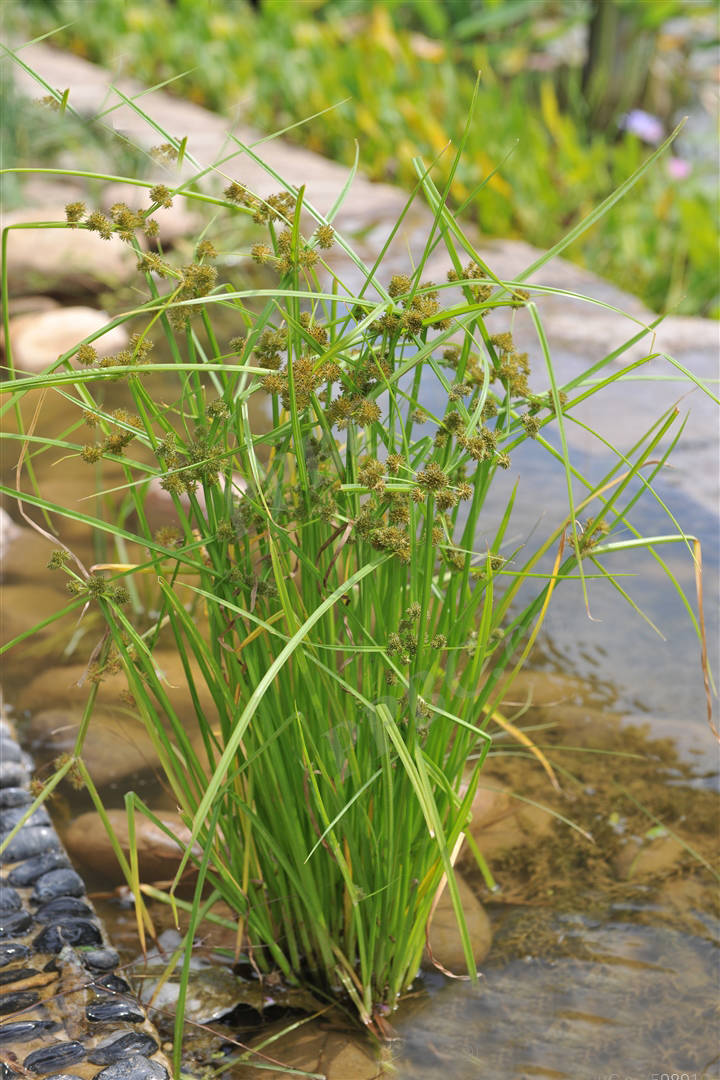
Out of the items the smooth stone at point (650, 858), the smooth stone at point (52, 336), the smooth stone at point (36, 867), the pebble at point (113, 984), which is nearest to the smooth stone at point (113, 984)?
the pebble at point (113, 984)

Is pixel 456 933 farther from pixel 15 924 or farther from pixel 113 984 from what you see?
pixel 15 924

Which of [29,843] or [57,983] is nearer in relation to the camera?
[57,983]

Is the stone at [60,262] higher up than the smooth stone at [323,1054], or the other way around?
the stone at [60,262]

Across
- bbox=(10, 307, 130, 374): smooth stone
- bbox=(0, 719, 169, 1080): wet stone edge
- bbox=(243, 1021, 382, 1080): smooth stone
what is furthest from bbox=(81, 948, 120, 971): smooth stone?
bbox=(10, 307, 130, 374): smooth stone

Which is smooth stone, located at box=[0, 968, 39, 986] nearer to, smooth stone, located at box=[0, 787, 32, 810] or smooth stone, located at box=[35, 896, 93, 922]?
smooth stone, located at box=[35, 896, 93, 922]

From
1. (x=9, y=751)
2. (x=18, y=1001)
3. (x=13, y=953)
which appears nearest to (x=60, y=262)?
(x=9, y=751)

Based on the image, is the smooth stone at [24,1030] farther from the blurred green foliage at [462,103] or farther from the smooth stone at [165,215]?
the smooth stone at [165,215]
